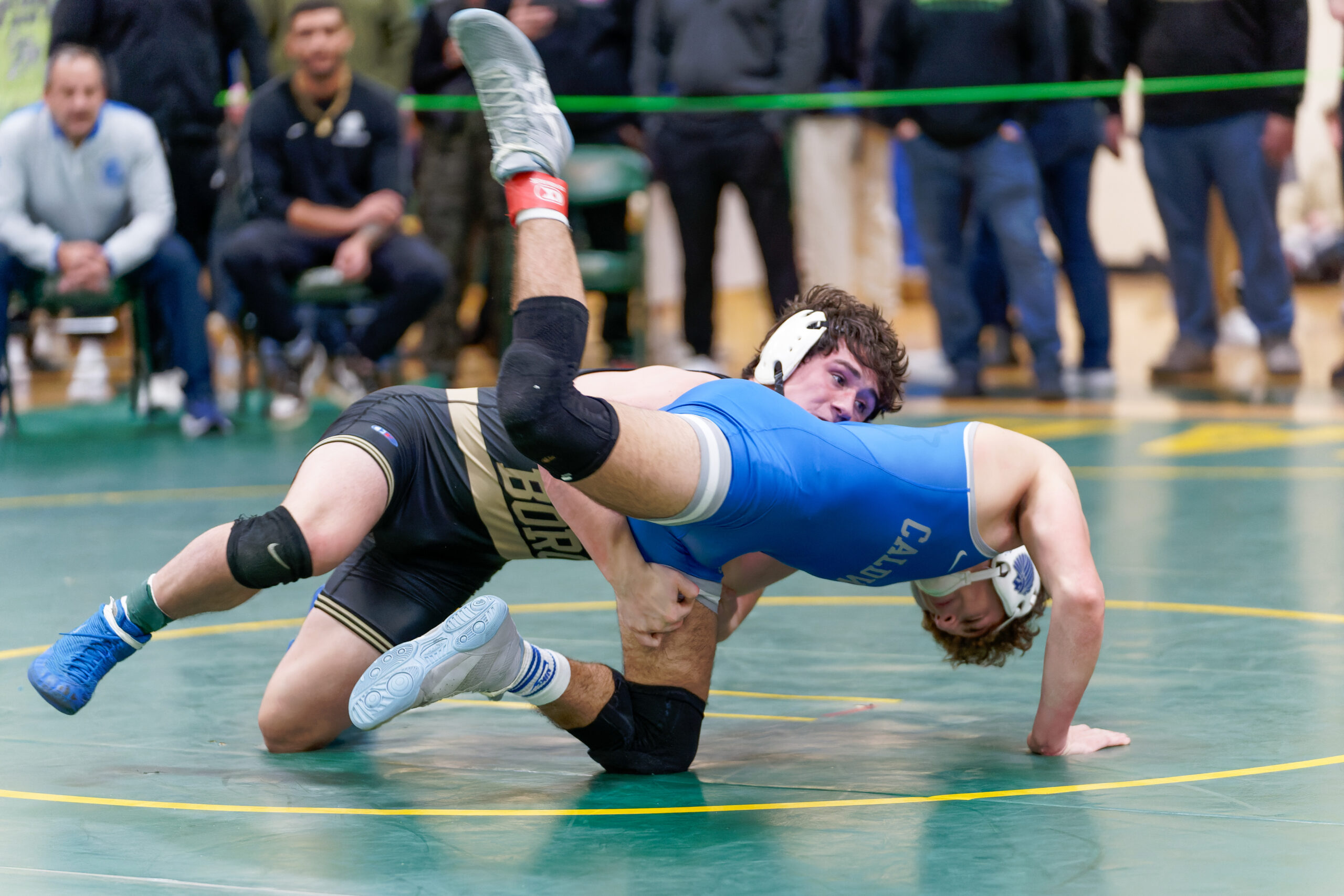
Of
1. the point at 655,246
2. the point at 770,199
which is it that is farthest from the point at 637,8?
the point at 655,246

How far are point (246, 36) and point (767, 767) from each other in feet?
24.1

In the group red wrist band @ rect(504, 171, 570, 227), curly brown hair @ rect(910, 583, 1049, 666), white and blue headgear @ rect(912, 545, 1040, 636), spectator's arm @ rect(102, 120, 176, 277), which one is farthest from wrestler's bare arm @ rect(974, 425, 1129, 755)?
spectator's arm @ rect(102, 120, 176, 277)

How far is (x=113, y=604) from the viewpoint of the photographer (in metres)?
3.46

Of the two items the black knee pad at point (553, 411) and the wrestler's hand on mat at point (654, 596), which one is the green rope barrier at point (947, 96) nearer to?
the wrestler's hand on mat at point (654, 596)

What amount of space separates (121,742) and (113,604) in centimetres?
31

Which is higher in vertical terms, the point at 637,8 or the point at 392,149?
the point at 637,8

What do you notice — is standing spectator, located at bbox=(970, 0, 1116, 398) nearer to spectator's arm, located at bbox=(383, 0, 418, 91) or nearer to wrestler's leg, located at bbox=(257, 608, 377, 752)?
spectator's arm, located at bbox=(383, 0, 418, 91)

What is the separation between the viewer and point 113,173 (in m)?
8.78

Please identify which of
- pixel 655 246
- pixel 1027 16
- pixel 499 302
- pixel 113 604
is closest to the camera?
pixel 113 604

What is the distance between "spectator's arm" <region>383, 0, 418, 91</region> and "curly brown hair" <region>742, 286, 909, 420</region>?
271 inches

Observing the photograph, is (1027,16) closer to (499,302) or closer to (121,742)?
(499,302)

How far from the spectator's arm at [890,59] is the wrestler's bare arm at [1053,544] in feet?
→ 23.1

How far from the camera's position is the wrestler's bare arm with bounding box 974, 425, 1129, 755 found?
3309 millimetres

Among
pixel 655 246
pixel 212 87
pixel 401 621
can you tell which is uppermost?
pixel 212 87
